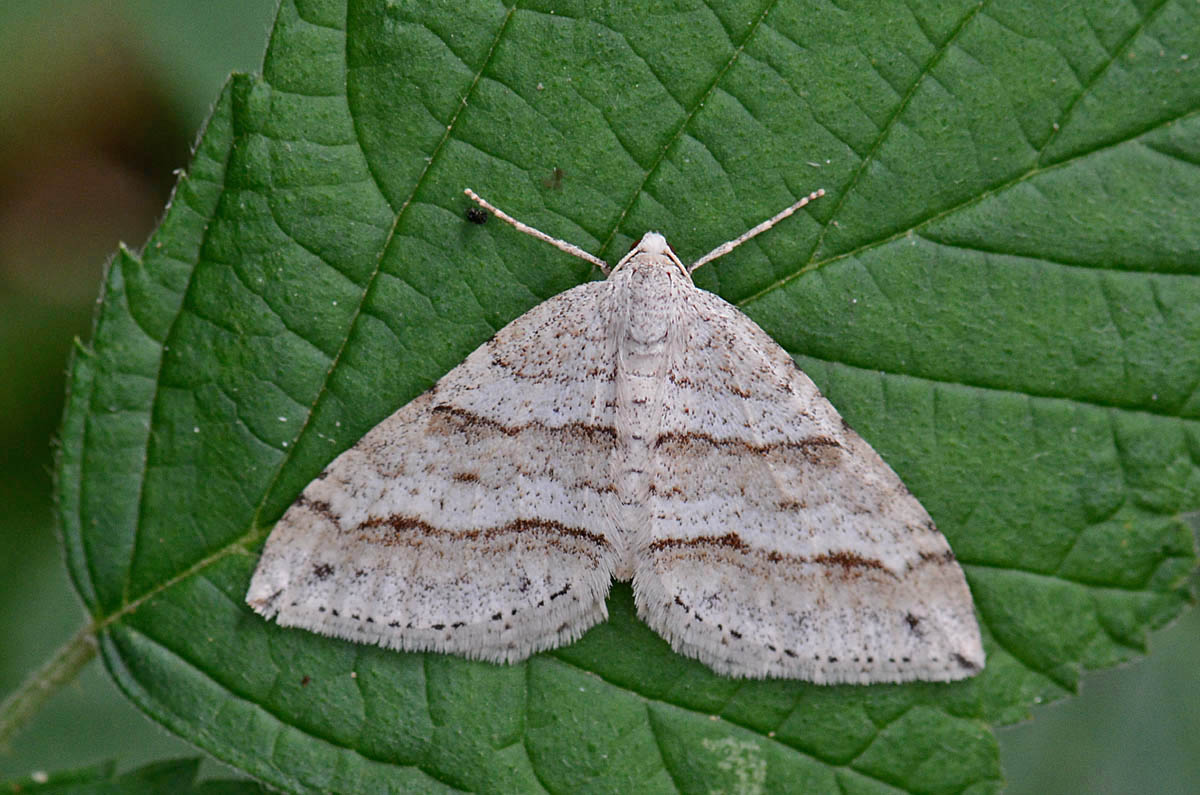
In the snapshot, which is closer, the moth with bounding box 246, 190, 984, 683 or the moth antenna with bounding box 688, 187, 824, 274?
the moth antenna with bounding box 688, 187, 824, 274

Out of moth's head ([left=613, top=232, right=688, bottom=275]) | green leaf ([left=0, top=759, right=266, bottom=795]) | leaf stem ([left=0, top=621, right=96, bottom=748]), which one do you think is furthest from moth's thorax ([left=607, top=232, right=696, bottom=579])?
leaf stem ([left=0, top=621, right=96, bottom=748])

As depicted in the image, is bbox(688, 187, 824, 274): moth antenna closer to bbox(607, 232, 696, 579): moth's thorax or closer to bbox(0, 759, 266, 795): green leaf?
bbox(607, 232, 696, 579): moth's thorax

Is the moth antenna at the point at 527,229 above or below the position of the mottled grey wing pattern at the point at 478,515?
above

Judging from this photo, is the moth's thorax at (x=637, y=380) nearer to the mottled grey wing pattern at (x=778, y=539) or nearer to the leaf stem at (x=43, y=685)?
the mottled grey wing pattern at (x=778, y=539)

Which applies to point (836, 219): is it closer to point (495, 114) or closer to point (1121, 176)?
point (1121, 176)

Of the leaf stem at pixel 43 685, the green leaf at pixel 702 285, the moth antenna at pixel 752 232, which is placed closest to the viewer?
the green leaf at pixel 702 285

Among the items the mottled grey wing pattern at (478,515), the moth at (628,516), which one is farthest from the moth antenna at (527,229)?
the mottled grey wing pattern at (478,515)
